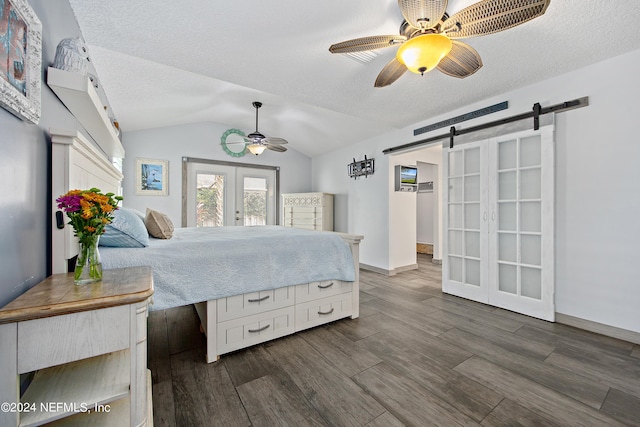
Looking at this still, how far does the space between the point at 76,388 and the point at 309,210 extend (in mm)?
4818

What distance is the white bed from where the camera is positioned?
4.09 ft

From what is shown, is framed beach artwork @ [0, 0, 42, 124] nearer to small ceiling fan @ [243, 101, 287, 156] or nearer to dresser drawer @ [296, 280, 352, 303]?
dresser drawer @ [296, 280, 352, 303]

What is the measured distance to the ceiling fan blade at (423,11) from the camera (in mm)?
1355

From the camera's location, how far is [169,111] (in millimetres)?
4141

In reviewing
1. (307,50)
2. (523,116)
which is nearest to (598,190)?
(523,116)

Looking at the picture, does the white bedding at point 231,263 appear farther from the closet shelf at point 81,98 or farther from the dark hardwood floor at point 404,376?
the closet shelf at point 81,98

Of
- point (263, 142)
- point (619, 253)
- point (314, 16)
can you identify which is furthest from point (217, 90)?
point (619, 253)

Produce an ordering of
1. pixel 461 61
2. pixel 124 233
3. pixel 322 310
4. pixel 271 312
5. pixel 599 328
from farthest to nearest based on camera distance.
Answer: pixel 322 310
pixel 599 328
pixel 271 312
pixel 461 61
pixel 124 233

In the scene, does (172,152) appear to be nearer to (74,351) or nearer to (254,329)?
(254,329)

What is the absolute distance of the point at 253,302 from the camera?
79.2 inches

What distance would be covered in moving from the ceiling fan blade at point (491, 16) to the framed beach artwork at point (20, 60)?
6.57 ft

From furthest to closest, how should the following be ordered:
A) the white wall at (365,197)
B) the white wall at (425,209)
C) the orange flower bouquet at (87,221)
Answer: the white wall at (425,209) → the white wall at (365,197) → the orange flower bouquet at (87,221)

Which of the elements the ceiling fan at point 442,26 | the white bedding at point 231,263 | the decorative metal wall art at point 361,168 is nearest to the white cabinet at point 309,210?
the decorative metal wall art at point 361,168

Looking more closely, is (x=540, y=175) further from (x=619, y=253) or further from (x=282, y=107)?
(x=282, y=107)
